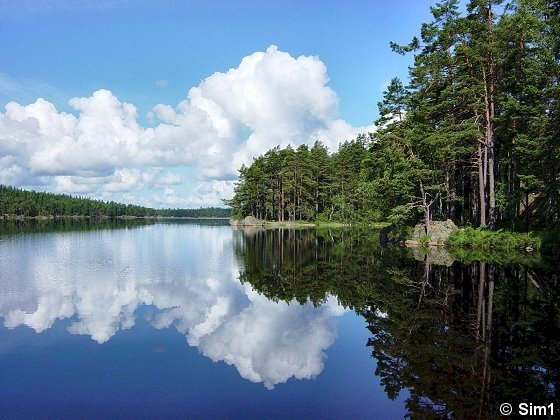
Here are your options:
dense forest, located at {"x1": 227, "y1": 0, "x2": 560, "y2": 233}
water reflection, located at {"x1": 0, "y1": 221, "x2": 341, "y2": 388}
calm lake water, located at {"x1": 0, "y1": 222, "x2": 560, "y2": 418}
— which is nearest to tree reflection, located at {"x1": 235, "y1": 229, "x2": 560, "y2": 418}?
calm lake water, located at {"x1": 0, "y1": 222, "x2": 560, "y2": 418}

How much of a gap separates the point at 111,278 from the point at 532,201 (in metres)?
42.0

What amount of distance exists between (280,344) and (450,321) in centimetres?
600

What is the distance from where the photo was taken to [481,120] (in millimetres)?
39031

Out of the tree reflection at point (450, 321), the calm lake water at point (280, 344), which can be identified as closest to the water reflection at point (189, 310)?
the calm lake water at point (280, 344)

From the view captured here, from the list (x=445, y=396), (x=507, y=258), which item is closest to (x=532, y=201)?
(x=507, y=258)

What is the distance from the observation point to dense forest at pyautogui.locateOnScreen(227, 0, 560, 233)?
30969 millimetres

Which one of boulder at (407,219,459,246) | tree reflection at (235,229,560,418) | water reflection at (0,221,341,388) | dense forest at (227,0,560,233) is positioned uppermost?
dense forest at (227,0,560,233)

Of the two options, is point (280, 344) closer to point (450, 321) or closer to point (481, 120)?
point (450, 321)

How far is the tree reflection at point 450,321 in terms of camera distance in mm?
8906

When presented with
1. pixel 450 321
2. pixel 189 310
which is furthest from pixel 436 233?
pixel 189 310

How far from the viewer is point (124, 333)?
1395 centimetres

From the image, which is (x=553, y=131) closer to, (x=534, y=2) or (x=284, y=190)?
(x=534, y=2)

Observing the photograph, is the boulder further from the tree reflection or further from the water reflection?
the water reflection

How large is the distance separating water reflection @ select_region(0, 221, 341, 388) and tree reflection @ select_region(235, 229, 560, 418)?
72.3 inches
